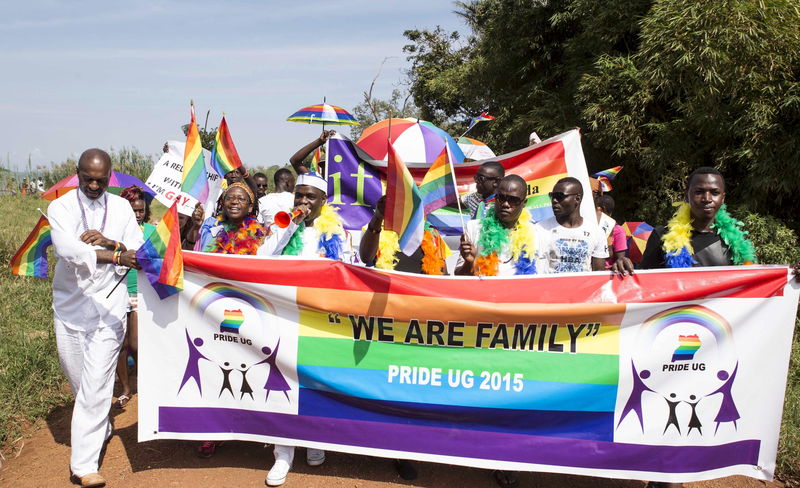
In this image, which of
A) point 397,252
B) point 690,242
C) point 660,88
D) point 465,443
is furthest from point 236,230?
point 660,88

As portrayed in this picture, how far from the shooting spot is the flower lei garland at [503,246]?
13.2 feet

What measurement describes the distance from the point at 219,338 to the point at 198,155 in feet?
6.61

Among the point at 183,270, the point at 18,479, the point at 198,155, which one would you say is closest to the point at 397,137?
the point at 198,155

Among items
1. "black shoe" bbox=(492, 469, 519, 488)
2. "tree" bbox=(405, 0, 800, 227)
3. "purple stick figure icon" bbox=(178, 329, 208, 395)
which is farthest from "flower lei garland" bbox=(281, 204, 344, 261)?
"tree" bbox=(405, 0, 800, 227)

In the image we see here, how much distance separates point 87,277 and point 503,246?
2.81m

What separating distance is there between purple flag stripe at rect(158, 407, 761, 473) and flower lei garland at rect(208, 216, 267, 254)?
1.14m

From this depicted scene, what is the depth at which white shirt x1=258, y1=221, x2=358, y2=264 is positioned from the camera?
13.7 feet

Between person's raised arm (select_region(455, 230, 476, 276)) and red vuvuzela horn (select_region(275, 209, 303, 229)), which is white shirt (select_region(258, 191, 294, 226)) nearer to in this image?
red vuvuzela horn (select_region(275, 209, 303, 229))

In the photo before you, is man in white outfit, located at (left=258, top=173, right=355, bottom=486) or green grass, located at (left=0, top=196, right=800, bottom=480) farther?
green grass, located at (left=0, top=196, right=800, bottom=480)

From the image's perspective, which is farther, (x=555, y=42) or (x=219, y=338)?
(x=555, y=42)

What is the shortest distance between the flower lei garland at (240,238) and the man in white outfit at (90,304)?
2.06 ft

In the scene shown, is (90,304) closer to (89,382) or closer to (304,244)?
(89,382)

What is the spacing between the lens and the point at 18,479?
4.14 m

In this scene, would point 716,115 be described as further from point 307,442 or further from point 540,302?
point 307,442
